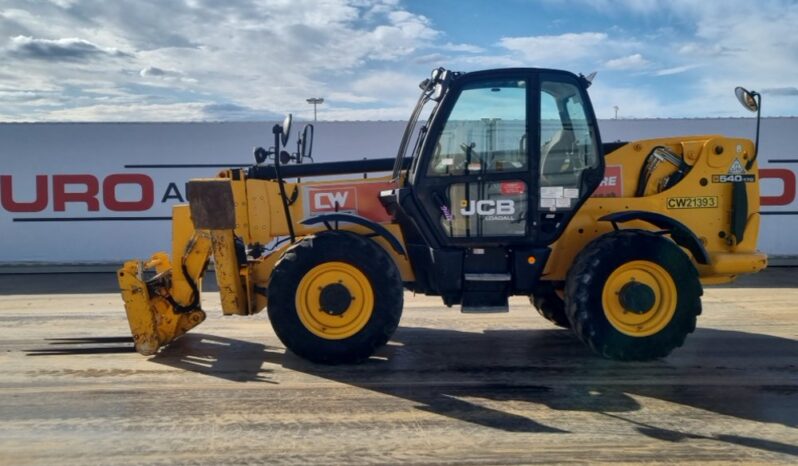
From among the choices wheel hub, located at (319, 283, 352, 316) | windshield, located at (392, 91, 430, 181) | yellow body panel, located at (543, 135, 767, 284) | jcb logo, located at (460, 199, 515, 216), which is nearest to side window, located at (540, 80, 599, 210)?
jcb logo, located at (460, 199, 515, 216)

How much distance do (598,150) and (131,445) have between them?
4.27 meters

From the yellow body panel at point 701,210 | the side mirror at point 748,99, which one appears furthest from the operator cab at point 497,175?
the side mirror at point 748,99

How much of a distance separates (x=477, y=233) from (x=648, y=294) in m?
1.51

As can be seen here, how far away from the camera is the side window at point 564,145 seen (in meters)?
5.83

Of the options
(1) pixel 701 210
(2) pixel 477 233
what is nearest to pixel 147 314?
(2) pixel 477 233

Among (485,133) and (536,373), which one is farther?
(485,133)

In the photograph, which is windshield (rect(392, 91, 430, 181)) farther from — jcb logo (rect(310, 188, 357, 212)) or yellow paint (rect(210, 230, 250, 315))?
yellow paint (rect(210, 230, 250, 315))

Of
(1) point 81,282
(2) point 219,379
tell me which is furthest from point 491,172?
(1) point 81,282

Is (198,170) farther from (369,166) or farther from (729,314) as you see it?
(729,314)

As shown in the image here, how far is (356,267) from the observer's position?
5.67m

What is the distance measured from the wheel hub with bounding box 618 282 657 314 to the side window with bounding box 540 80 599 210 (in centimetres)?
86

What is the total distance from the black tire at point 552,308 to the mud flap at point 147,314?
Answer: 340 cm

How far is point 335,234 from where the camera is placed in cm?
576

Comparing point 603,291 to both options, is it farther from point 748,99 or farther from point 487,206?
point 748,99
